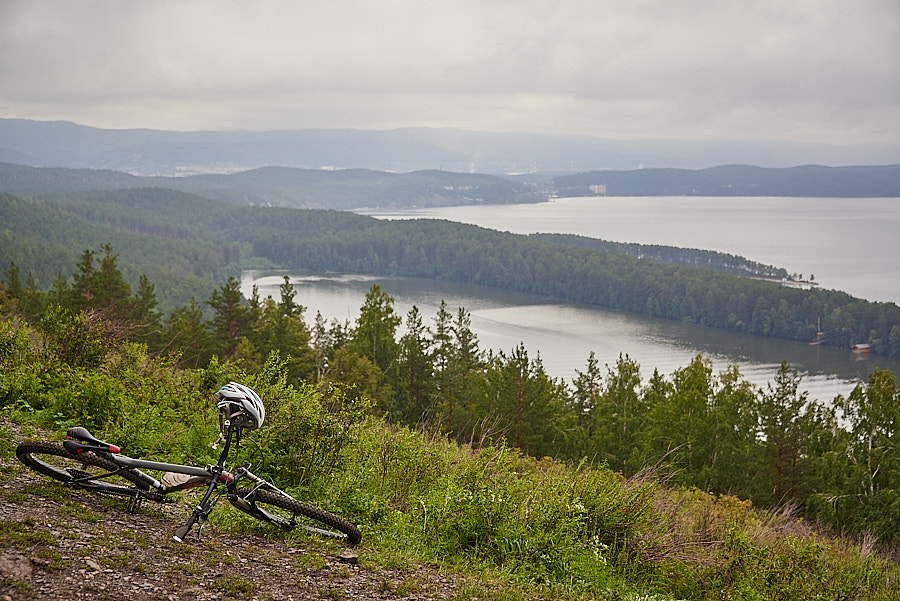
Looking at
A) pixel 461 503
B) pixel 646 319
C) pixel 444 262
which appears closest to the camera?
pixel 461 503

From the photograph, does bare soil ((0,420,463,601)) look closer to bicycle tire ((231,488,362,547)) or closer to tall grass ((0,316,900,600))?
bicycle tire ((231,488,362,547))

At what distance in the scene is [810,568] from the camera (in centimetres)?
659

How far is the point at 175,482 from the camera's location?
5.12 meters

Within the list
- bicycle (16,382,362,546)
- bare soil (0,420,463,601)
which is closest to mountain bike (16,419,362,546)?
bicycle (16,382,362,546)

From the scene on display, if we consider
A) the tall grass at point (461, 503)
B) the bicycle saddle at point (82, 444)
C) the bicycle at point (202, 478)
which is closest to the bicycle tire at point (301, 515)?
the bicycle at point (202, 478)

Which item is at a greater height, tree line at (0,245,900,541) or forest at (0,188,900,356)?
forest at (0,188,900,356)

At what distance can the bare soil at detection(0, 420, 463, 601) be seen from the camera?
394 cm

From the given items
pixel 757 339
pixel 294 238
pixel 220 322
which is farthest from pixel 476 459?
pixel 294 238

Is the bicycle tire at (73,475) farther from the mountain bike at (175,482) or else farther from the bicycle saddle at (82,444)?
the bicycle saddle at (82,444)

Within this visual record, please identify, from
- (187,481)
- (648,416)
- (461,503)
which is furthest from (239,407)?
(648,416)

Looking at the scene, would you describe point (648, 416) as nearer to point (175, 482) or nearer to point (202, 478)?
point (175, 482)

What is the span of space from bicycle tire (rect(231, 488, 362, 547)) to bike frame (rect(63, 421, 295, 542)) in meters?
0.02

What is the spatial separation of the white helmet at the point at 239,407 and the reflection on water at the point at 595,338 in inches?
2187

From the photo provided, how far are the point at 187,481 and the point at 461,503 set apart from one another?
2.17 m
